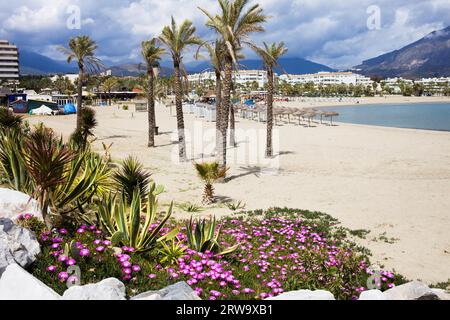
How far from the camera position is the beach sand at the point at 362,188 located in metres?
7.80

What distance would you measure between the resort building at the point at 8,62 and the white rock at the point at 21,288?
511 feet

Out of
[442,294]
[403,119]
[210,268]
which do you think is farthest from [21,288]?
[403,119]

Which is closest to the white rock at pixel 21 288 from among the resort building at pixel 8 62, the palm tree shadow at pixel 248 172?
the palm tree shadow at pixel 248 172

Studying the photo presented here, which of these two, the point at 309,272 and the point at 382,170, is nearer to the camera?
the point at 309,272

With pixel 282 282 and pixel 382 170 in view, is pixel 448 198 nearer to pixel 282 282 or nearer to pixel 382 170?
pixel 382 170

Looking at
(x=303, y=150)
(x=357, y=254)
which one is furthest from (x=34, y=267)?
(x=303, y=150)

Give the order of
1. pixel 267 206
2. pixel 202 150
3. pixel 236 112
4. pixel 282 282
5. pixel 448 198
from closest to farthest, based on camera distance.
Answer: pixel 282 282
pixel 267 206
pixel 448 198
pixel 202 150
pixel 236 112

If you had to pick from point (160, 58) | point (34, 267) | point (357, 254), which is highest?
point (160, 58)

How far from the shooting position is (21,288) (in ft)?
11.3

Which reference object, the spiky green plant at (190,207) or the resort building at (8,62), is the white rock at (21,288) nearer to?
the spiky green plant at (190,207)

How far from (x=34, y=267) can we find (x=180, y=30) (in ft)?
49.3

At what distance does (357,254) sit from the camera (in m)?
7.29

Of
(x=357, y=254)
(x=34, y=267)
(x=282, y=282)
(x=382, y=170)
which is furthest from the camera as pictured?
(x=382, y=170)

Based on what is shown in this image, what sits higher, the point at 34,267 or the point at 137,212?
the point at 137,212
